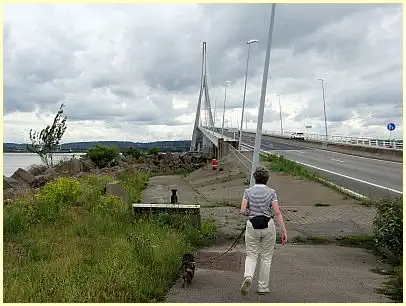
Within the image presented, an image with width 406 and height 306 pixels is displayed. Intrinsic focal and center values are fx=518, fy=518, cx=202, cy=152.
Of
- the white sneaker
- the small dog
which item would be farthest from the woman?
the small dog

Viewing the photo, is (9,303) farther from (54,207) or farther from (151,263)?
(54,207)

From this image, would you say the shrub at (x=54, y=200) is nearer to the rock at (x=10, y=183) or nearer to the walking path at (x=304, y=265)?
the walking path at (x=304, y=265)

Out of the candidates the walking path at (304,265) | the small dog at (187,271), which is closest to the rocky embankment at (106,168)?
the walking path at (304,265)

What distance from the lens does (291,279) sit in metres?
7.41

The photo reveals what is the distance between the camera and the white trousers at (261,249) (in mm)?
6535

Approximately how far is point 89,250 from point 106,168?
3474cm

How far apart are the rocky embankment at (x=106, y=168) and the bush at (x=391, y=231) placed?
17.4m

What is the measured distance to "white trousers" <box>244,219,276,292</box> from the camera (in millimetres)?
6535

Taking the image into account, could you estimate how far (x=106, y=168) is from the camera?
4262 centimetres

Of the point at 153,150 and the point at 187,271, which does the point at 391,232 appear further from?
the point at 153,150

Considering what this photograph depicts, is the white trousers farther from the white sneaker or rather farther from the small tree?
the small tree

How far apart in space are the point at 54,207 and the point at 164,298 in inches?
260

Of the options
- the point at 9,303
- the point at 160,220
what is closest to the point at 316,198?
the point at 160,220

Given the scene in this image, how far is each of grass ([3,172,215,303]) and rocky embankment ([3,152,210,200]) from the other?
38.1 ft
